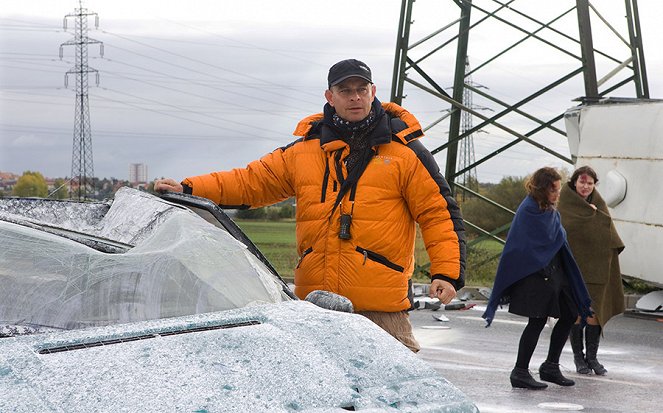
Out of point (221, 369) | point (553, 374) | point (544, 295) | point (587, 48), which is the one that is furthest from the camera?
point (587, 48)

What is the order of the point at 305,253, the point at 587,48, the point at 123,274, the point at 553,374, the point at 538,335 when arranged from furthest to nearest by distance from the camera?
the point at 587,48
the point at 553,374
the point at 538,335
the point at 305,253
the point at 123,274

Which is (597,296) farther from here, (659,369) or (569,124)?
(569,124)

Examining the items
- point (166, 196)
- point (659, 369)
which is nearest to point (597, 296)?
point (659, 369)

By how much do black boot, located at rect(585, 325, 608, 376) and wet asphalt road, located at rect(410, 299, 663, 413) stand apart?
9 centimetres

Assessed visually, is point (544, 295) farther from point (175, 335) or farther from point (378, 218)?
point (175, 335)

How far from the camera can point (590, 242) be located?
28.9ft

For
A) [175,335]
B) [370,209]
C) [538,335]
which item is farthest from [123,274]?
[538,335]

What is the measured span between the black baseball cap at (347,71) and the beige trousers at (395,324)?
40.3 inches

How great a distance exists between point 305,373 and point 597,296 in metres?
6.33

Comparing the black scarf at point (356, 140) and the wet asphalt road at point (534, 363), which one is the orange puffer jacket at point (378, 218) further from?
the wet asphalt road at point (534, 363)

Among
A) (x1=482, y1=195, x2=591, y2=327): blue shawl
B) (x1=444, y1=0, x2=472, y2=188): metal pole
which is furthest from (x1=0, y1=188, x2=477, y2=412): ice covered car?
(x1=444, y1=0, x2=472, y2=188): metal pole

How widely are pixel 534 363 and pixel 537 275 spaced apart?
4.99ft

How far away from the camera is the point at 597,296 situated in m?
8.77

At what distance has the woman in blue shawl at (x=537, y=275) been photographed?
7.66m
